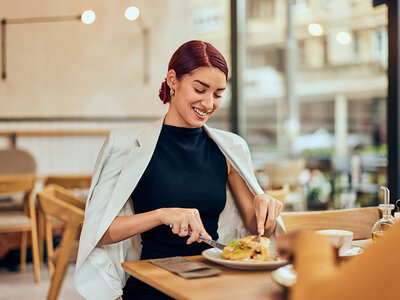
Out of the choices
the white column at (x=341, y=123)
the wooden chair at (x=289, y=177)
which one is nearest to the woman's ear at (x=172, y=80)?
the wooden chair at (x=289, y=177)

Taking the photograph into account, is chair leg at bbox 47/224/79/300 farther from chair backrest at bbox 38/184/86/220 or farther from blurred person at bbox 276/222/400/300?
blurred person at bbox 276/222/400/300

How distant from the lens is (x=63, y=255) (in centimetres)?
280

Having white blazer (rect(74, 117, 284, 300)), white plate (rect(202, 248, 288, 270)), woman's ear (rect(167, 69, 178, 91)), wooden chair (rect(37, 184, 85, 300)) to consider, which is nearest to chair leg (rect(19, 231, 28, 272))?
wooden chair (rect(37, 184, 85, 300))

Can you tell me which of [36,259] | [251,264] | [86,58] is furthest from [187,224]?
[86,58]

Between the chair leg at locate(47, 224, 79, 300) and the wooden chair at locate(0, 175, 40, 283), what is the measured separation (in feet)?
4.59

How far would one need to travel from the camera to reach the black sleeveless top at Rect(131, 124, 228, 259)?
1.74 metres

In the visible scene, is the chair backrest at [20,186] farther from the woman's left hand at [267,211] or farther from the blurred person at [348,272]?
the blurred person at [348,272]

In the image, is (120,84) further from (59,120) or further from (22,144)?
(22,144)

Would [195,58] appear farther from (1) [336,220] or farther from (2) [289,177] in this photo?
(2) [289,177]

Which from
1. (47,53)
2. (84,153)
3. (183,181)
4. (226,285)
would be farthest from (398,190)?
(47,53)

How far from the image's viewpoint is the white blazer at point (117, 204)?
159 centimetres

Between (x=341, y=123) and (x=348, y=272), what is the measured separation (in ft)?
29.4

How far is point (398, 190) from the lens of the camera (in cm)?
279

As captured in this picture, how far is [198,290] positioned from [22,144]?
5.60m
